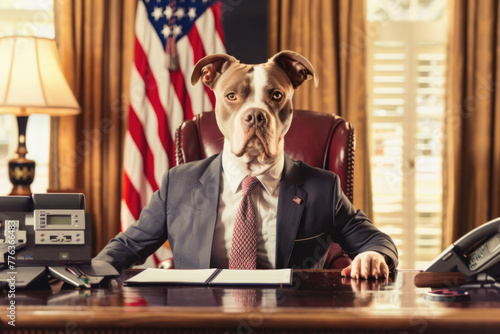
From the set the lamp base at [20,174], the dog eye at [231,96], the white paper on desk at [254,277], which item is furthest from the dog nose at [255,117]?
the lamp base at [20,174]

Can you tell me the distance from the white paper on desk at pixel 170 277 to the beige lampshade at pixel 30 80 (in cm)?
180

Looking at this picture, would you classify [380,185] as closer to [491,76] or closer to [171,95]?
[491,76]

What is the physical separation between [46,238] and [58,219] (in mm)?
46

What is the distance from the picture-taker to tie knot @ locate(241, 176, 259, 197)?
67.1 inches

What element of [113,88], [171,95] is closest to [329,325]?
[171,95]

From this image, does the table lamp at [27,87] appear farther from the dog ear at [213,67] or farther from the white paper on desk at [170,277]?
the white paper on desk at [170,277]

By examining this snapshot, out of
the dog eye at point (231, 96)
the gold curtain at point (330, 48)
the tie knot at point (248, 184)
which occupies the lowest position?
the tie knot at point (248, 184)

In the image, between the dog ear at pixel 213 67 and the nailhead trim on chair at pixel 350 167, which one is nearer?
the dog ear at pixel 213 67

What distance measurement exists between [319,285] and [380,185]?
8.12 ft

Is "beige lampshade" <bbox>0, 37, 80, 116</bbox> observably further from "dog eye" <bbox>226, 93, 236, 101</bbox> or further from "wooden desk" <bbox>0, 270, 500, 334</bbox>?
"wooden desk" <bbox>0, 270, 500, 334</bbox>

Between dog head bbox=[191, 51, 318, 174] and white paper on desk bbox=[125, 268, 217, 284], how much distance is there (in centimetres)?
45

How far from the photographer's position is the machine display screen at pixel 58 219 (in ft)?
4.13

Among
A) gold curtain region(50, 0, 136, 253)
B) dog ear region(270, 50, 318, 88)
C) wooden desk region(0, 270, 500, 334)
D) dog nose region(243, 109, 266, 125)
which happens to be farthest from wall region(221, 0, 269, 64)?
wooden desk region(0, 270, 500, 334)

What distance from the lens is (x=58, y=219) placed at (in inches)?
49.7
